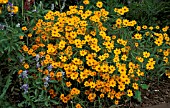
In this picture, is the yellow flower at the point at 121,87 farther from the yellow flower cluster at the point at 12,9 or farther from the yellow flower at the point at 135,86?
the yellow flower cluster at the point at 12,9

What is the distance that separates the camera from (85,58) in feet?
14.6

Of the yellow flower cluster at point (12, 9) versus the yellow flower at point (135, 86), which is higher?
the yellow flower cluster at point (12, 9)

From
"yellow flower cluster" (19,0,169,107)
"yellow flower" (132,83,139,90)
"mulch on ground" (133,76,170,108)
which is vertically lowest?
"mulch on ground" (133,76,170,108)

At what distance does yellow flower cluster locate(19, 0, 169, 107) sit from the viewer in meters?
4.26

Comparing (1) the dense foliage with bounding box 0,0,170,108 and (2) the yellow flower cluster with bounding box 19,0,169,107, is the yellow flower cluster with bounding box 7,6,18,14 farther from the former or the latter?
(2) the yellow flower cluster with bounding box 19,0,169,107

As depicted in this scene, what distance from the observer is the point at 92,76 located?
4.36 m

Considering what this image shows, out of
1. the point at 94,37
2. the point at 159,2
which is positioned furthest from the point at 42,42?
the point at 159,2

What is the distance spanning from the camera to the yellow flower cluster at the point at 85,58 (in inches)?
168

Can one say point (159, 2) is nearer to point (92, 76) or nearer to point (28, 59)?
point (92, 76)

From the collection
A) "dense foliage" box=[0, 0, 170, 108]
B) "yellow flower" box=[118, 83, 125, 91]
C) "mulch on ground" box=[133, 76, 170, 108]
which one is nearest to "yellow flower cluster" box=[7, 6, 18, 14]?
"dense foliage" box=[0, 0, 170, 108]

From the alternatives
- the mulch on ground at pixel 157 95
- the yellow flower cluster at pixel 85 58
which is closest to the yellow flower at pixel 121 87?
the yellow flower cluster at pixel 85 58

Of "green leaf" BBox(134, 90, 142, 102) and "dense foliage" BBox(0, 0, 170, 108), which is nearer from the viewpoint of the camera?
"dense foliage" BBox(0, 0, 170, 108)

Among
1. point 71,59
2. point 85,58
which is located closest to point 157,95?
point 85,58

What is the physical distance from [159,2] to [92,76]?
184 cm
